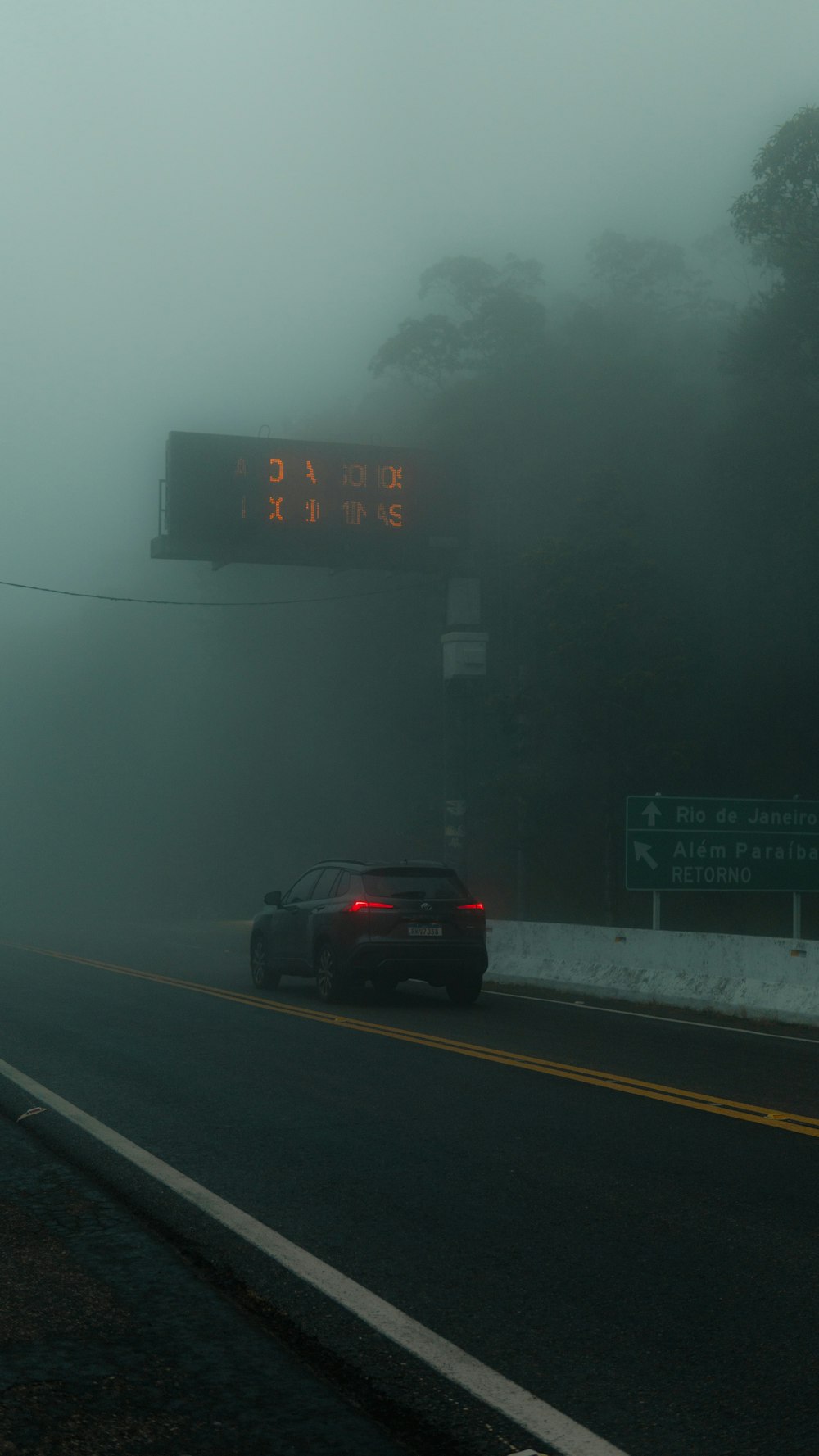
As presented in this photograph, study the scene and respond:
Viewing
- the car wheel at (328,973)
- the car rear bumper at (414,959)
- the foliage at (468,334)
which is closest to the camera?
the car rear bumper at (414,959)

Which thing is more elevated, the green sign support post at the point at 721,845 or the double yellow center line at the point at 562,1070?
the green sign support post at the point at 721,845

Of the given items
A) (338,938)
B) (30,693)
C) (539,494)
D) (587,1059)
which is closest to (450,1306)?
(587,1059)

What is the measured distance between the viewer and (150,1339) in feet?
16.4

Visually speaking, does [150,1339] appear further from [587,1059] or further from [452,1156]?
[587,1059]

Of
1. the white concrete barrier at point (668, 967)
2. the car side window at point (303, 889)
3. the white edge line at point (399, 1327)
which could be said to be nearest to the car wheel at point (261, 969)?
the car side window at point (303, 889)

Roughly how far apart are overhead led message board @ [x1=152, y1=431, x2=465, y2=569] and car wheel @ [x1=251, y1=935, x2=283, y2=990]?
10995 millimetres

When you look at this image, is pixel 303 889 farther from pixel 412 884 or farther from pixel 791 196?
pixel 791 196

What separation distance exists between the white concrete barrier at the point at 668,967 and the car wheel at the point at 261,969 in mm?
3791

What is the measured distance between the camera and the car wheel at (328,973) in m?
17.5

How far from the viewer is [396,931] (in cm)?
1712

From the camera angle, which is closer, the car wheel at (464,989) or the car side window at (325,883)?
the car wheel at (464,989)

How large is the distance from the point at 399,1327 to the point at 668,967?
1383cm

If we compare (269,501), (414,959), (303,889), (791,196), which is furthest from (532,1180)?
(791,196)

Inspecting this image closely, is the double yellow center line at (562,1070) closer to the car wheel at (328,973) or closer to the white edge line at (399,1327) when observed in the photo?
the car wheel at (328,973)
